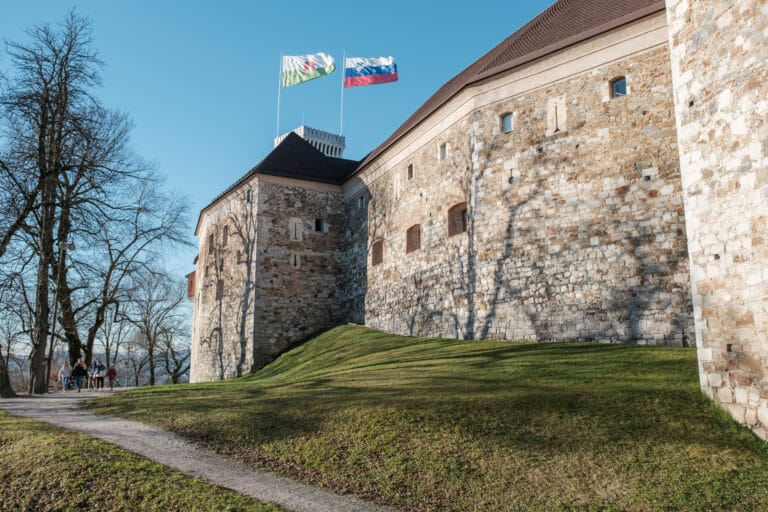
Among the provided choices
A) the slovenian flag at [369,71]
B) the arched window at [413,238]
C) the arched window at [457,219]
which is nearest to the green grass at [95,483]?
the arched window at [457,219]

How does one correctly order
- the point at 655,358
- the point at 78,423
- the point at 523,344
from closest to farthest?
1. the point at 78,423
2. the point at 655,358
3. the point at 523,344

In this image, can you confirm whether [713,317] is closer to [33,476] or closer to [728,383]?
[728,383]

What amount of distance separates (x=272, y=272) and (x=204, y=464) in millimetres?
16189

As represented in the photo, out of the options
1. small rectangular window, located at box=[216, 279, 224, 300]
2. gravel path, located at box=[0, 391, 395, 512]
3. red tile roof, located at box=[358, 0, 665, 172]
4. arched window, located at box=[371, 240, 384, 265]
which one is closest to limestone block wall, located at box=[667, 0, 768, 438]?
gravel path, located at box=[0, 391, 395, 512]

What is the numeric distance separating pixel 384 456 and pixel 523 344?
7.19m

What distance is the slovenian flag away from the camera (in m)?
26.8

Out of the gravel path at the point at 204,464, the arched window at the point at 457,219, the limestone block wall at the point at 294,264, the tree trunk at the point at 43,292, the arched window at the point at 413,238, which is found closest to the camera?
the gravel path at the point at 204,464

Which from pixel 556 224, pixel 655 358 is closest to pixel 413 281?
pixel 556 224

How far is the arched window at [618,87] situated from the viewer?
46.9ft

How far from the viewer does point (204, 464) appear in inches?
293

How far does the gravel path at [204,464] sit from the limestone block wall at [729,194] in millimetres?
4906

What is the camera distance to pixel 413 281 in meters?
19.4

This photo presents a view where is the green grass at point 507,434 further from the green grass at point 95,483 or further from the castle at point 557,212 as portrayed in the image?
the green grass at point 95,483

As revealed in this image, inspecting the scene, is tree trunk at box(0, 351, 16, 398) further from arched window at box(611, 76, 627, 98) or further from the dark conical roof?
arched window at box(611, 76, 627, 98)
